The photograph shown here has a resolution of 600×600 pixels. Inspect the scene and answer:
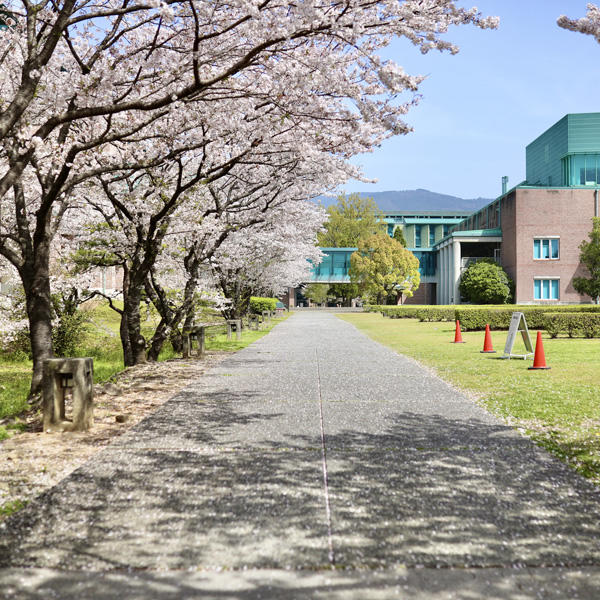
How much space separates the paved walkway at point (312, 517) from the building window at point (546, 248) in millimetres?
50975

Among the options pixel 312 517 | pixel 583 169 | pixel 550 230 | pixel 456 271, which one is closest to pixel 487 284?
pixel 550 230

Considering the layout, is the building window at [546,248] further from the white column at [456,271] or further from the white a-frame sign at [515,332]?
the white a-frame sign at [515,332]

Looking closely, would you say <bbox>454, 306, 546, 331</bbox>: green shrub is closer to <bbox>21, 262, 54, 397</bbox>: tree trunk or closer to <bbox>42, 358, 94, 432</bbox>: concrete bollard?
<bbox>21, 262, 54, 397</bbox>: tree trunk

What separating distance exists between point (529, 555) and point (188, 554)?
6.34ft

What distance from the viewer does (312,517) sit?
13.3 ft

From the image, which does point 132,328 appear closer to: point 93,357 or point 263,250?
point 93,357

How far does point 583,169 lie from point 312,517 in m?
63.8

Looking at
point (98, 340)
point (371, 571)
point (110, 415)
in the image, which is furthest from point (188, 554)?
point (98, 340)

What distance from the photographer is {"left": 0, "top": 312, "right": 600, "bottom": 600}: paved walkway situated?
3.18 metres

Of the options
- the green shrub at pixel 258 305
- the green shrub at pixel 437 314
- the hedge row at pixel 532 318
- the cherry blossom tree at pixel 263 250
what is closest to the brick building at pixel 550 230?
the green shrub at pixel 437 314

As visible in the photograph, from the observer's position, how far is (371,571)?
Result: 3.30 meters

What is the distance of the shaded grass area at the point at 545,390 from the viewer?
240 inches

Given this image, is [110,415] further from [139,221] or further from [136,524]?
[139,221]

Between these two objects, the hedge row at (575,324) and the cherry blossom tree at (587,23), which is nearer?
the cherry blossom tree at (587,23)
